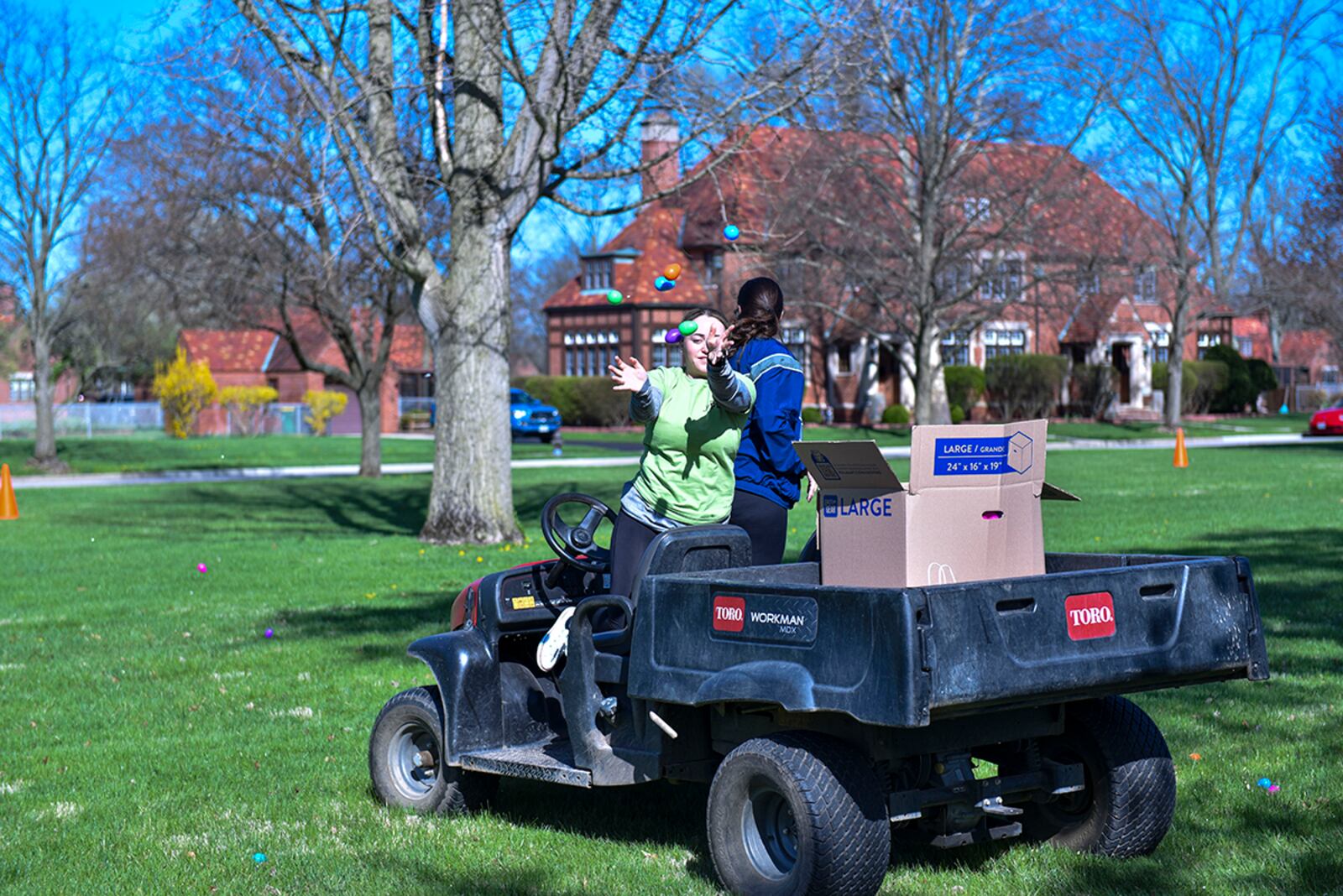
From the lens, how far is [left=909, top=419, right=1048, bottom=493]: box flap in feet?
15.1

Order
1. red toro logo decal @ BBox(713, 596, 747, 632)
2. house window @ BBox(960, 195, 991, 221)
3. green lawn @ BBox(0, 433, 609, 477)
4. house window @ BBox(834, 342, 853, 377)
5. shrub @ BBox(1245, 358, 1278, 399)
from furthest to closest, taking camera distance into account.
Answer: shrub @ BBox(1245, 358, 1278, 399)
house window @ BBox(834, 342, 853, 377)
green lawn @ BBox(0, 433, 609, 477)
house window @ BBox(960, 195, 991, 221)
red toro logo decal @ BBox(713, 596, 747, 632)

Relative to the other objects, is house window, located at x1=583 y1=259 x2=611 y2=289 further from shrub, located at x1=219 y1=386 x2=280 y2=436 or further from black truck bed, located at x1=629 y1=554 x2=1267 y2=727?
black truck bed, located at x1=629 y1=554 x2=1267 y2=727

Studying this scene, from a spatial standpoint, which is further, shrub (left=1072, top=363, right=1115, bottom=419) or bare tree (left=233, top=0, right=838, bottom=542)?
shrub (left=1072, top=363, right=1115, bottom=419)

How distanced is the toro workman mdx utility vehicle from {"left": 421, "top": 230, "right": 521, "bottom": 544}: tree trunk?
1019 cm

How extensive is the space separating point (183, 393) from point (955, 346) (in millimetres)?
29009

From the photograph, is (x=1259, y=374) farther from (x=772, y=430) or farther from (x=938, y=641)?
(x=938, y=641)

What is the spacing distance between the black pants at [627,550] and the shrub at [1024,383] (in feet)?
163

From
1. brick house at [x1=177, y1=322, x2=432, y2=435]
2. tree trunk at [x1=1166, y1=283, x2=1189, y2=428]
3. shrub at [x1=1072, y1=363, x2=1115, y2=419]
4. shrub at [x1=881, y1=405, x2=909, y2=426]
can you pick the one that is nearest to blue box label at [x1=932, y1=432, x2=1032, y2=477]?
tree trunk at [x1=1166, y1=283, x2=1189, y2=428]

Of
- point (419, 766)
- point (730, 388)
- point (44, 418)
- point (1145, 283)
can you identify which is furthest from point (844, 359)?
point (730, 388)

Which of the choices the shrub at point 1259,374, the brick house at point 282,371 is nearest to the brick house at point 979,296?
the shrub at point 1259,374

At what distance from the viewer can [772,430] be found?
216 inches

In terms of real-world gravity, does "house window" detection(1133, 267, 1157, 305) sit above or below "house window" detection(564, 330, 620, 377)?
above

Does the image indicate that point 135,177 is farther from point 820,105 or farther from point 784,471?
point 784,471

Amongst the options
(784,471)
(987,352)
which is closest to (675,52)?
(784,471)
